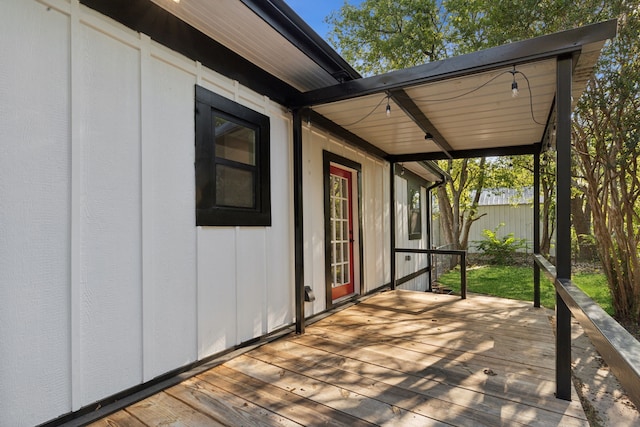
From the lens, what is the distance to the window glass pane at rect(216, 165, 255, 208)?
276cm

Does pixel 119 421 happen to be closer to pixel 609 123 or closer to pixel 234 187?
pixel 234 187

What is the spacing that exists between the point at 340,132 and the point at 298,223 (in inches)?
63.0

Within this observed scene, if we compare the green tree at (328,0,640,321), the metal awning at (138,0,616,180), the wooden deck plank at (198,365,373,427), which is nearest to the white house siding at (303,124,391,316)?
the metal awning at (138,0,616,180)

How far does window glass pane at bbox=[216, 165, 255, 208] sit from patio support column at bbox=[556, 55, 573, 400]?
237cm

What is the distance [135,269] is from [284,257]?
1.62 m

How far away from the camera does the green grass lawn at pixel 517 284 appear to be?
675cm

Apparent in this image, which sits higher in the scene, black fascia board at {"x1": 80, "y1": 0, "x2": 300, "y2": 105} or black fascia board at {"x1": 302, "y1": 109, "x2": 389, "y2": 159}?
black fascia board at {"x1": 80, "y1": 0, "x2": 300, "y2": 105}

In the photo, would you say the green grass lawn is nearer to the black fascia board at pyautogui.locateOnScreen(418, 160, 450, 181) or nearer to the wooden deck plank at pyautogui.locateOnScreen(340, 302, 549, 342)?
the wooden deck plank at pyautogui.locateOnScreen(340, 302, 549, 342)

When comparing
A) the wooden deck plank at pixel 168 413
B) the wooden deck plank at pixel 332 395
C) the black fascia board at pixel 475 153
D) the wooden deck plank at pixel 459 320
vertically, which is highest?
the black fascia board at pixel 475 153

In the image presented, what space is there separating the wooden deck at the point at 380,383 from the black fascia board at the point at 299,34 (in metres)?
2.62

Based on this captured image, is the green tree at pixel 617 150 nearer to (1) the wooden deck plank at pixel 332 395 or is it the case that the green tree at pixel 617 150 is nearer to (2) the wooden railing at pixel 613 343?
(2) the wooden railing at pixel 613 343

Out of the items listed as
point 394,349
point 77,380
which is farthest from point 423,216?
point 77,380

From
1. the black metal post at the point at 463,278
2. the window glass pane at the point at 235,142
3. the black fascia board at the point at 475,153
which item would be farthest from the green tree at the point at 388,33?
the window glass pane at the point at 235,142

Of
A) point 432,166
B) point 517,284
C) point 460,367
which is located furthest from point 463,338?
point 517,284
